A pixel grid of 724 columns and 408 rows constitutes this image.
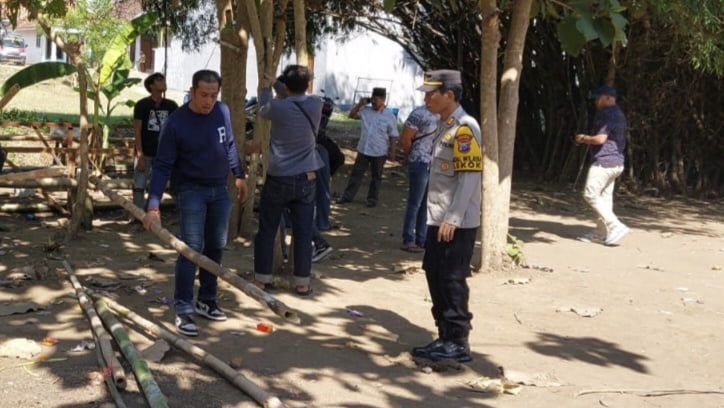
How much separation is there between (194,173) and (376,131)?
7.77 metres

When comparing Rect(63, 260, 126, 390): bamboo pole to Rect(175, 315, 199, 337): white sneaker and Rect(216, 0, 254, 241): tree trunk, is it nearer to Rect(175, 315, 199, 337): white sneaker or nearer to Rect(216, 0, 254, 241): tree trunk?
Rect(175, 315, 199, 337): white sneaker

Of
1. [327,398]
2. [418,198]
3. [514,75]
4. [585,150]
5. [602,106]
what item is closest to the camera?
[327,398]

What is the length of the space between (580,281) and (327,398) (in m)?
4.36

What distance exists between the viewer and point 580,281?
9.06m

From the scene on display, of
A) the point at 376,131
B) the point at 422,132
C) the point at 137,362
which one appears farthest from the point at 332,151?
the point at 137,362

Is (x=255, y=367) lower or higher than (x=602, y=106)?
lower

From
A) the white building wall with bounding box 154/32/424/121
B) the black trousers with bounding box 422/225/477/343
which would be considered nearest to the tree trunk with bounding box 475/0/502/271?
the black trousers with bounding box 422/225/477/343

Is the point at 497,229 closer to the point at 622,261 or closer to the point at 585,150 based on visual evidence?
the point at 622,261

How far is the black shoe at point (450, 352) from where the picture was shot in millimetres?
6051

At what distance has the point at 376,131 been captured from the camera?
1395 cm

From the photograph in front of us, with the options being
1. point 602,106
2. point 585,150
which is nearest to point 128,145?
point 602,106

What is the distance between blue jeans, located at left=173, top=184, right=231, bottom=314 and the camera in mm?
6363

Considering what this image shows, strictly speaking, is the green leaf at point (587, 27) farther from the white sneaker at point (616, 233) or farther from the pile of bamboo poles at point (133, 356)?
the white sneaker at point (616, 233)

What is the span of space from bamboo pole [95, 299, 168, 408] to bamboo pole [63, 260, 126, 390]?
0.05 metres
